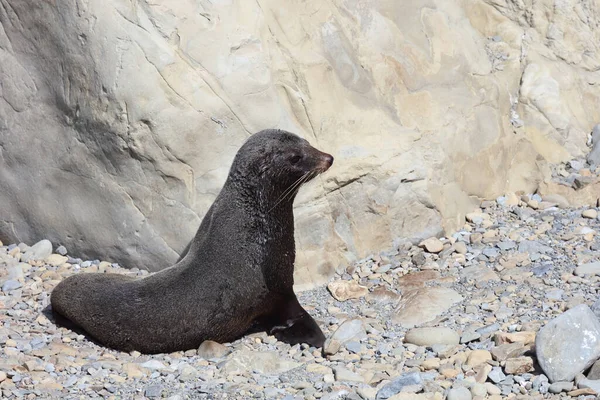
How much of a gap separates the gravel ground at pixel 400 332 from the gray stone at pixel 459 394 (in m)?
0.01

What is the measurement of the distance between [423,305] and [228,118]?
1.99m

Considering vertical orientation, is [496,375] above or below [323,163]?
below

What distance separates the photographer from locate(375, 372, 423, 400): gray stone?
4891 millimetres

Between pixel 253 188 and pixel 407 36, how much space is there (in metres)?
2.47

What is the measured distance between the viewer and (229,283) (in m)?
6.04

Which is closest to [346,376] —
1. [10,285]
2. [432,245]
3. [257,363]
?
[257,363]

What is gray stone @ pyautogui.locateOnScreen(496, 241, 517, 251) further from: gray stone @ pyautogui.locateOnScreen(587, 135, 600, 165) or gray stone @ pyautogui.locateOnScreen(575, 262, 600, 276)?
gray stone @ pyautogui.locateOnScreen(587, 135, 600, 165)

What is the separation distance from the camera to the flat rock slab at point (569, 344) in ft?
15.8

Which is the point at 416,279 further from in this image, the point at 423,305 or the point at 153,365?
the point at 153,365

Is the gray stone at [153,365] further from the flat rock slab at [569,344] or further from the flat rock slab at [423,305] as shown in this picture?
the flat rock slab at [569,344]

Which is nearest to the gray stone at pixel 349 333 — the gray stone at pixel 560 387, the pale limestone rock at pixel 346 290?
the pale limestone rock at pixel 346 290

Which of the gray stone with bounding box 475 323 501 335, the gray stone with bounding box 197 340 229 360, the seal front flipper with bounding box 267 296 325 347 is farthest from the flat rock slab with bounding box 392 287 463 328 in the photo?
the gray stone with bounding box 197 340 229 360

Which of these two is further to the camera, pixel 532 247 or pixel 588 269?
pixel 532 247

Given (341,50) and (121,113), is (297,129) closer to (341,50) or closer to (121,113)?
(341,50)
